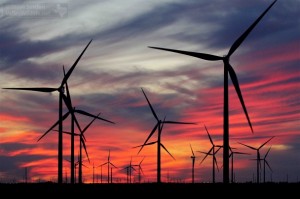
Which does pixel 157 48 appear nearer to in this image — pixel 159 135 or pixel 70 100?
pixel 70 100

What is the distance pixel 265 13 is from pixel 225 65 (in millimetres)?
6245

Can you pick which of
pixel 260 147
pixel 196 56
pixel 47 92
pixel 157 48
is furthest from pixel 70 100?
pixel 260 147

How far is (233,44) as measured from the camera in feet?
181
